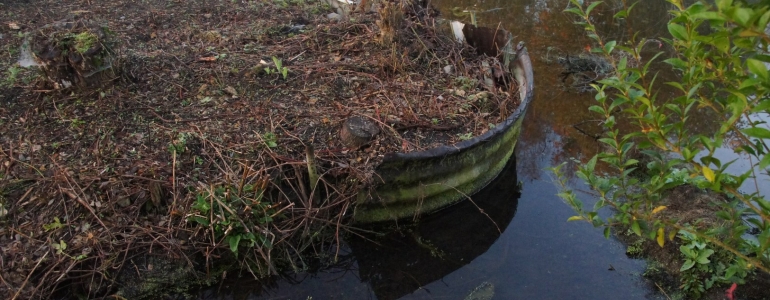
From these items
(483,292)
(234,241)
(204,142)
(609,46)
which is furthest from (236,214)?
(609,46)

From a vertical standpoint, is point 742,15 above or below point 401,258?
above

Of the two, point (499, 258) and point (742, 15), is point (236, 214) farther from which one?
point (742, 15)

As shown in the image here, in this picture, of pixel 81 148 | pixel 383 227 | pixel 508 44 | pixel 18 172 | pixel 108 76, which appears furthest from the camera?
pixel 508 44

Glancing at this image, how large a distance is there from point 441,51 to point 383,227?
2.43 metres

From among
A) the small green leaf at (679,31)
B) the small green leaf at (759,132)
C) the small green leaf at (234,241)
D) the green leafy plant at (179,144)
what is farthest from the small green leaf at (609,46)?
the green leafy plant at (179,144)

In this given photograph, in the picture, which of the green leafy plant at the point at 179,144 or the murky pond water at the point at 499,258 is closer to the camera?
the murky pond water at the point at 499,258

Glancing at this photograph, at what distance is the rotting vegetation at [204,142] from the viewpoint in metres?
3.45

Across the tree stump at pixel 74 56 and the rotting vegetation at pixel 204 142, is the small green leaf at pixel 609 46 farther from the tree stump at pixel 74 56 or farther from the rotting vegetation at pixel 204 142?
the tree stump at pixel 74 56

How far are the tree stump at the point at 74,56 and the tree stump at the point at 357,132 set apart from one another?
7.01 feet

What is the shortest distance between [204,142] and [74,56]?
52.0 inches

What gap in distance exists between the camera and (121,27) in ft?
19.9

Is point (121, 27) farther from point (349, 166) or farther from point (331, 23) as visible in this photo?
point (349, 166)

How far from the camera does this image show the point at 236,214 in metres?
3.47

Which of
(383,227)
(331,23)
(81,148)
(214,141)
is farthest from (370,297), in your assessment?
(331,23)
